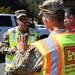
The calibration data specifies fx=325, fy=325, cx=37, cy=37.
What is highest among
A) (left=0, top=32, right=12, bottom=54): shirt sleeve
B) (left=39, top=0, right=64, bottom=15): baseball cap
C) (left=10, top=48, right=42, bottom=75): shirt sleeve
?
(left=39, top=0, right=64, bottom=15): baseball cap

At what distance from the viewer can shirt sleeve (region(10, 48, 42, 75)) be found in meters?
2.55

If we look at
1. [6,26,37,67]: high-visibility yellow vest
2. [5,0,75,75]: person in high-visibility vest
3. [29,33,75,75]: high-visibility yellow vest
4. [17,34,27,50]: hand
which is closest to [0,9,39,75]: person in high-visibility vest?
[6,26,37,67]: high-visibility yellow vest

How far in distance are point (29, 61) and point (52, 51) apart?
0.71 ft

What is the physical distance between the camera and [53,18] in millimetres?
2615

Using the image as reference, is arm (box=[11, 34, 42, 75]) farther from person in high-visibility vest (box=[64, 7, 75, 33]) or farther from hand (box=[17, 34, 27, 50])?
person in high-visibility vest (box=[64, 7, 75, 33])

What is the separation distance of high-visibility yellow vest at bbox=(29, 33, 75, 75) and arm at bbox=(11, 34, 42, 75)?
0.05 metres

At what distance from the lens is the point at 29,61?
2.59m

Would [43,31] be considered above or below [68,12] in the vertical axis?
below

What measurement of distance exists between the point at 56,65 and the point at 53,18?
15.1 inches

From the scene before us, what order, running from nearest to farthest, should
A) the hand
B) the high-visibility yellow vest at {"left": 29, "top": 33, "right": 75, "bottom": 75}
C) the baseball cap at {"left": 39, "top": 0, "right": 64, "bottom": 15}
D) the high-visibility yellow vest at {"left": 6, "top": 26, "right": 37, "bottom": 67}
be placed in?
the high-visibility yellow vest at {"left": 29, "top": 33, "right": 75, "bottom": 75} < the baseball cap at {"left": 39, "top": 0, "right": 64, "bottom": 15} < the hand < the high-visibility yellow vest at {"left": 6, "top": 26, "right": 37, "bottom": 67}

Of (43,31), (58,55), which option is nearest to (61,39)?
(58,55)

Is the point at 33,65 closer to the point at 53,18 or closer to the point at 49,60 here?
the point at 49,60

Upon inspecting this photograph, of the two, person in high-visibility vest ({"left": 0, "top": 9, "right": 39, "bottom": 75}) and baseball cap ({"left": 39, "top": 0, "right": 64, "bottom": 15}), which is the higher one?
baseball cap ({"left": 39, "top": 0, "right": 64, "bottom": 15})

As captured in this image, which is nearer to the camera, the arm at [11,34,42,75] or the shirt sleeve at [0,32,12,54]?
the arm at [11,34,42,75]
